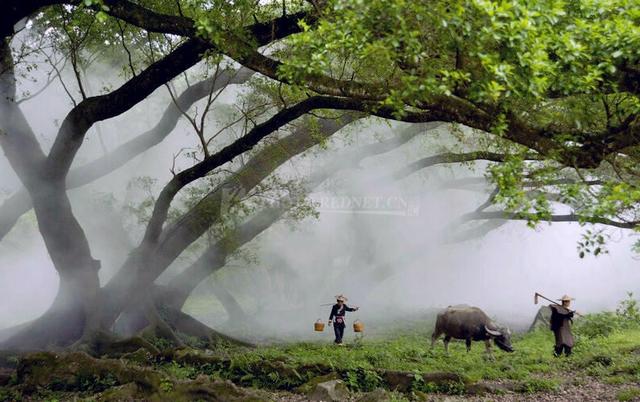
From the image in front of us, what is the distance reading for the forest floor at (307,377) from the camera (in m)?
7.08

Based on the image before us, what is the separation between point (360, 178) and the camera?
20.4 m

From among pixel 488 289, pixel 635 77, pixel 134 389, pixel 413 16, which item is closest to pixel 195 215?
pixel 134 389

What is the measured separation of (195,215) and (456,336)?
532cm

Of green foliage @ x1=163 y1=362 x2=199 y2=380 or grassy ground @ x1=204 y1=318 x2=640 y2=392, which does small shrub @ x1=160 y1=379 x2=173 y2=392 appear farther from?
grassy ground @ x1=204 y1=318 x2=640 y2=392

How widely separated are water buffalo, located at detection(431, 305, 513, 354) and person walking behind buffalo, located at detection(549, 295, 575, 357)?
83cm

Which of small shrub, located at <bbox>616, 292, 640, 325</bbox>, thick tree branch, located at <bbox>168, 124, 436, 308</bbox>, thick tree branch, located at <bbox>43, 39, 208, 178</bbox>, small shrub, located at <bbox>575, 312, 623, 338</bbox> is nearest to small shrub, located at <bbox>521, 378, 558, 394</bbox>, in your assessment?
small shrub, located at <bbox>616, 292, 640, 325</bbox>

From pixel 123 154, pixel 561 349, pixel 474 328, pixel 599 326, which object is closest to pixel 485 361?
pixel 474 328

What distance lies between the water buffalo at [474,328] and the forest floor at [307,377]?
446mm

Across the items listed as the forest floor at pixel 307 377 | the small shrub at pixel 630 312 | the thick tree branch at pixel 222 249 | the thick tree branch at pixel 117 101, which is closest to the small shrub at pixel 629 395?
the forest floor at pixel 307 377

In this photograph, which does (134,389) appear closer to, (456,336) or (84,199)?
(456,336)

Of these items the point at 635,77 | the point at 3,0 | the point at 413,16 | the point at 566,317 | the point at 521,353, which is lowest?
the point at 521,353

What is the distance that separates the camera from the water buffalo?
33.3 ft

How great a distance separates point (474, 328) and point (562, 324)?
1.43m

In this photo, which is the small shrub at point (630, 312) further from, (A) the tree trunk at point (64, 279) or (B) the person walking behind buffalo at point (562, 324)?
(A) the tree trunk at point (64, 279)
